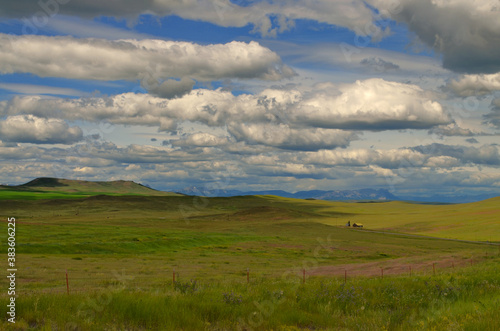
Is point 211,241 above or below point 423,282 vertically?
below

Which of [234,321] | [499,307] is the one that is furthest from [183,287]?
[499,307]

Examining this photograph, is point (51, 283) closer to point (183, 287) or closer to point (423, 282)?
point (183, 287)

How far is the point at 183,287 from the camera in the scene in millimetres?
18125

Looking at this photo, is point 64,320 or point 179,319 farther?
point 179,319

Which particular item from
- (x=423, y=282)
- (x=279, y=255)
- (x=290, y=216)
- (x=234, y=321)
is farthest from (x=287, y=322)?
(x=290, y=216)

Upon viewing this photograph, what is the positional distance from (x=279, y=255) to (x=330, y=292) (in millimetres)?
54532

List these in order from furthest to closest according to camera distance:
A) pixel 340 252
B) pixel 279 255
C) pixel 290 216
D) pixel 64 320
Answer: pixel 290 216 < pixel 340 252 < pixel 279 255 < pixel 64 320

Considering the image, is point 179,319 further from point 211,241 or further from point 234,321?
point 211,241

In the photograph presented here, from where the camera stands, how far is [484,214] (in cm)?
16150

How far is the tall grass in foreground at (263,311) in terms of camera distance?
12180 millimetres

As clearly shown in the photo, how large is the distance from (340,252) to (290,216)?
347 ft

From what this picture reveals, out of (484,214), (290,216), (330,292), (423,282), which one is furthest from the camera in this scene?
(290,216)

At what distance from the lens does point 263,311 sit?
14.5 meters

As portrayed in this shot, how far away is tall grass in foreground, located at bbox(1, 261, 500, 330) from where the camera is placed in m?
12.2
